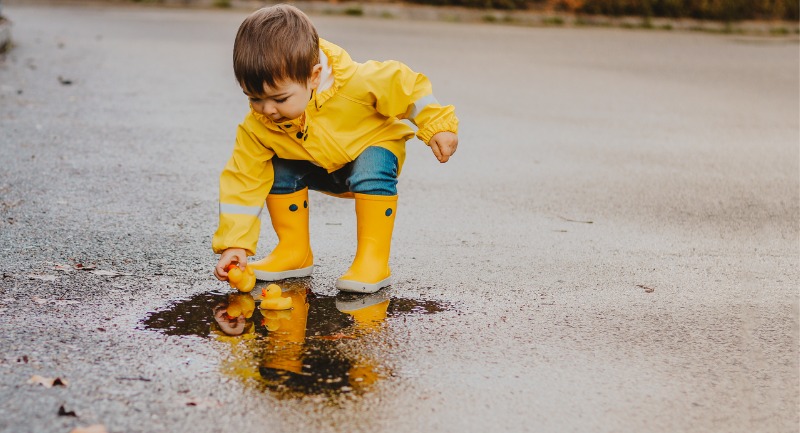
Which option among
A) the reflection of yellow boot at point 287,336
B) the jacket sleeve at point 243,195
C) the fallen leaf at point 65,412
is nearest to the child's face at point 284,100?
the jacket sleeve at point 243,195

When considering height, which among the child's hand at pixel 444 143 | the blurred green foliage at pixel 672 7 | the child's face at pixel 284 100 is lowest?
the blurred green foliage at pixel 672 7

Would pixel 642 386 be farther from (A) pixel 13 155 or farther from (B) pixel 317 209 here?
(A) pixel 13 155

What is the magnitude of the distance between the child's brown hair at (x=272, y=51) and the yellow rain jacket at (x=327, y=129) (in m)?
0.16

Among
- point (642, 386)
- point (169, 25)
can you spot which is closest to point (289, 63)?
point (642, 386)

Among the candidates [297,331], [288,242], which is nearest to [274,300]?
[297,331]

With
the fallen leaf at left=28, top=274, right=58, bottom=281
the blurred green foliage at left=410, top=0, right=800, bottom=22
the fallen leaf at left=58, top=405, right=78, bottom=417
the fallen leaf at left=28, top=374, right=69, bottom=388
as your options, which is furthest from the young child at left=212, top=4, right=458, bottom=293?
the blurred green foliage at left=410, top=0, right=800, bottom=22

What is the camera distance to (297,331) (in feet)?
11.0

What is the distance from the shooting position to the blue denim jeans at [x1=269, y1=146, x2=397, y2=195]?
389 centimetres

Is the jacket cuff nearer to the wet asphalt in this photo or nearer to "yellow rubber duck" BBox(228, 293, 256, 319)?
the wet asphalt

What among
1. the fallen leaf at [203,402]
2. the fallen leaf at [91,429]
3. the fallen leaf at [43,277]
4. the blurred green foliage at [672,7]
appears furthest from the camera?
the blurred green foliage at [672,7]

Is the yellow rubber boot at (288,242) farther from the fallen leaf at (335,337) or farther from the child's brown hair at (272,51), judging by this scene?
the fallen leaf at (335,337)

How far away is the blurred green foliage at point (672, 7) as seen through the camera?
16.8 metres

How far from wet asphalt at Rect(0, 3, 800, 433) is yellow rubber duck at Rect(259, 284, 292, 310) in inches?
2.6

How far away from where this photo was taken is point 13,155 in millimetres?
6117
